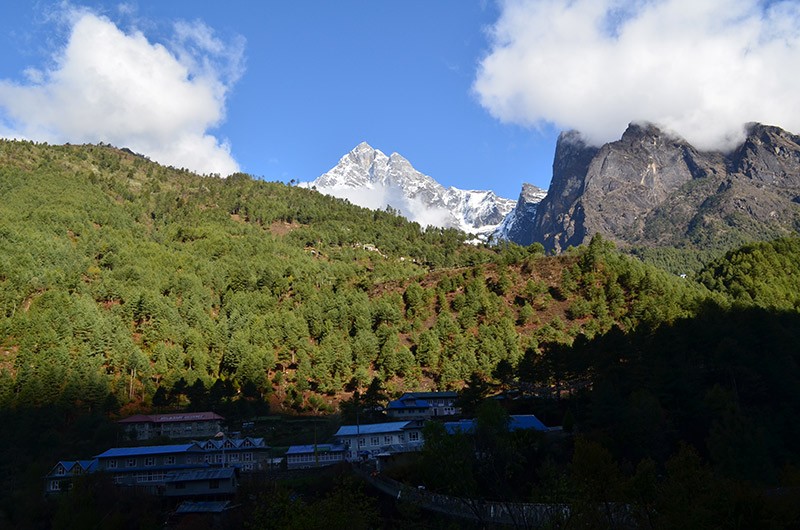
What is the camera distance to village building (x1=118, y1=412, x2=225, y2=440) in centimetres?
7869

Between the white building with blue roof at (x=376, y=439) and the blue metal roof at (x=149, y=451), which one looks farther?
the white building with blue roof at (x=376, y=439)

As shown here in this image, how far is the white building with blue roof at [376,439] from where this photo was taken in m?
69.4

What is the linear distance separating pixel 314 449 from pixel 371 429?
838cm

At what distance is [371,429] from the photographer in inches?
2830

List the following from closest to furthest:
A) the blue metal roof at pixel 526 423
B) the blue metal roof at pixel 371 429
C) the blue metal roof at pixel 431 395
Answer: the blue metal roof at pixel 526 423 → the blue metal roof at pixel 371 429 → the blue metal roof at pixel 431 395

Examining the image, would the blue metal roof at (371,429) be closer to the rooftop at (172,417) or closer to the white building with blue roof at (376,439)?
the white building with blue roof at (376,439)

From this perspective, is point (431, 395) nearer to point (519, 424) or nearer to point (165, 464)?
point (519, 424)

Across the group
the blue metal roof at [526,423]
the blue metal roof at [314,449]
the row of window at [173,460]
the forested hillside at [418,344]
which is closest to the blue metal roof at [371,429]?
the blue metal roof at [314,449]

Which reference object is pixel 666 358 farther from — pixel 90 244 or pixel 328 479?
pixel 90 244

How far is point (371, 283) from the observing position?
137625mm

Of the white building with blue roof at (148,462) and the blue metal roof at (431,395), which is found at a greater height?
the blue metal roof at (431,395)

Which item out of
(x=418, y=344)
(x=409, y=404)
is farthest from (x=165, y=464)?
(x=418, y=344)

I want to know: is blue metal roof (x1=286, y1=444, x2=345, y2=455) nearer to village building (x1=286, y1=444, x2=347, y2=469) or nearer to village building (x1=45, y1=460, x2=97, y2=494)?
village building (x1=286, y1=444, x2=347, y2=469)

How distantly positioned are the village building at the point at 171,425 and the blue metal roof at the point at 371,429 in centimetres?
2009
